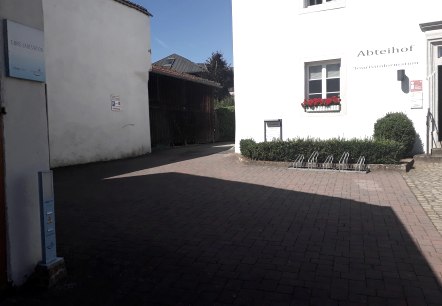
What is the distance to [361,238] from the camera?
5.16m

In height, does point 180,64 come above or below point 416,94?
above

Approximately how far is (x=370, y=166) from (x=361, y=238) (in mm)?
5870

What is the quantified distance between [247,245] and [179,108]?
16.5 meters

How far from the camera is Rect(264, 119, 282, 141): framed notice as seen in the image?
13375 millimetres

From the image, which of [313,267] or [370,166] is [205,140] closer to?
[370,166]

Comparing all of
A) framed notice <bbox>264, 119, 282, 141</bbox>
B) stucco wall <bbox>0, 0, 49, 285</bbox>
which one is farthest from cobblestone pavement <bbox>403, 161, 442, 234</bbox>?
stucco wall <bbox>0, 0, 49, 285</bbox>

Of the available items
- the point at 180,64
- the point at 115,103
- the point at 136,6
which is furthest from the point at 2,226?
the point at 180,64

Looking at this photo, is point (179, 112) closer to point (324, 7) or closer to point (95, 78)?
point (95, 78)

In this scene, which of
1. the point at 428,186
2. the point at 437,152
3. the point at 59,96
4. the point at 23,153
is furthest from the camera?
the point at 59,96

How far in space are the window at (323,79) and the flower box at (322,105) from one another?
0.33 meters

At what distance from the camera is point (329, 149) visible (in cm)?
1124

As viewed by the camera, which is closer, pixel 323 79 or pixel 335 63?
pixel 335 63

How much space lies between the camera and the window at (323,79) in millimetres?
13117

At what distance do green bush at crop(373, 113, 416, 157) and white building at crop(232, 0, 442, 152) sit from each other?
35 cm
